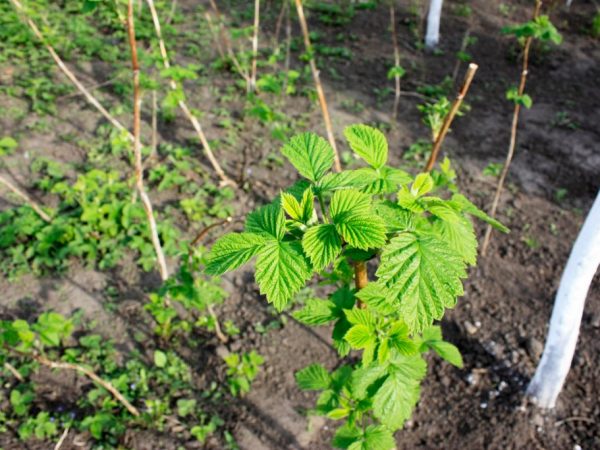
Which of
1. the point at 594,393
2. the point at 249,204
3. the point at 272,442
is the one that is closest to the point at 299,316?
the point at 272,442

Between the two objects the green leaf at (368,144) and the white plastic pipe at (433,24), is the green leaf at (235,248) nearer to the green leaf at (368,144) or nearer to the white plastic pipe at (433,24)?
the green leaf at (368,144)

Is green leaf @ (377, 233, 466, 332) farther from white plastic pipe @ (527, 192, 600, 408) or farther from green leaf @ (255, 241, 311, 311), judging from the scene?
white plastic pipe @ (527, 192, 600, 408)

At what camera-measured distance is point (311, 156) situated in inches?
44.8

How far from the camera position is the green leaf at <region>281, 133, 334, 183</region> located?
1.12 metres

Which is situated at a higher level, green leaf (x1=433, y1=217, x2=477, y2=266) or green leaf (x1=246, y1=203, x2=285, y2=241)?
green leaf (x1=246, y1=203, x2=285, y2=241)

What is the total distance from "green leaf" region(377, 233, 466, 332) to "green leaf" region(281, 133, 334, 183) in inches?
10.3

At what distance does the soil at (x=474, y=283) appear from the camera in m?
2.30

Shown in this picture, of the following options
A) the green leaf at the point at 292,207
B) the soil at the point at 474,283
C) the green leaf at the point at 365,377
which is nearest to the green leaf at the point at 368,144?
the green leaf at the point at 292,207

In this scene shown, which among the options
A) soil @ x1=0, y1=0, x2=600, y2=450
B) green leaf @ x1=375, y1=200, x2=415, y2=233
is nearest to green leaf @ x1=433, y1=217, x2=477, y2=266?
green leaf @ x1=375, y1=200, x2=415, y2=233

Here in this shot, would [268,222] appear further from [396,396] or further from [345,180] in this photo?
[396,396]

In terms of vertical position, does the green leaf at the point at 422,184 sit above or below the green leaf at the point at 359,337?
above

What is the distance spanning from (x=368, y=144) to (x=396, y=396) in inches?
27.6

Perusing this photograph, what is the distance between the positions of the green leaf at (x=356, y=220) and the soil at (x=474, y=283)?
164 cm

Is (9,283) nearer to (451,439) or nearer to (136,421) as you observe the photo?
(136,421)
